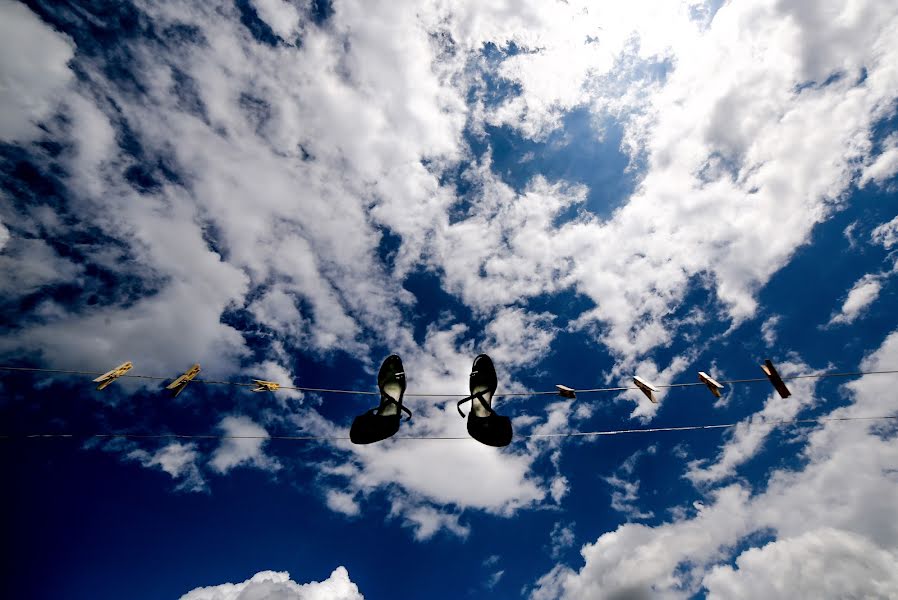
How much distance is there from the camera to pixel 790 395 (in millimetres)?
6184

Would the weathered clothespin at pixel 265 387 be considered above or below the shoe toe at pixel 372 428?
above

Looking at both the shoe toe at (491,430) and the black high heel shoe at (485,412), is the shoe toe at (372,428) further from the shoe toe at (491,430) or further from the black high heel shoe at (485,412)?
the shoe toe at (491,430)

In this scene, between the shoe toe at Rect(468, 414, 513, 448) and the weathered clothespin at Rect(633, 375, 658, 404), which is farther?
the weathered clothespin at Rect(633, 375, 658, 404)

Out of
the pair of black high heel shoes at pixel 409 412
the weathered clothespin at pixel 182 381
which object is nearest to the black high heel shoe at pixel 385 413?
the pair of black high heel shoes at pixel 409 412

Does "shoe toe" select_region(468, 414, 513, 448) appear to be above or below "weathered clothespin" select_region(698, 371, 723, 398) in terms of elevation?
below

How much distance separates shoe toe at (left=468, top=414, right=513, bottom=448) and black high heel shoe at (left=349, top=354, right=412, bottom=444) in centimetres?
102

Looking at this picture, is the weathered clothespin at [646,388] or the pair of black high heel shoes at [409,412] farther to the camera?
the weathered clothespin at [646,388]

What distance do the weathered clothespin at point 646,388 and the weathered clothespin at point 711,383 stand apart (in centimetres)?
88

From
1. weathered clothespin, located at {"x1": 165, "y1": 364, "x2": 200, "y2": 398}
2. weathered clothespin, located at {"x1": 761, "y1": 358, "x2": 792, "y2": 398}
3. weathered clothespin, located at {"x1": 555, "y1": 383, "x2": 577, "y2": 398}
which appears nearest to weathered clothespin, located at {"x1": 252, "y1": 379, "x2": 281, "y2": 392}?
weathered clothespin, located at {"x1": 165, "y1": 364, "x2": 200, "y2": 398}

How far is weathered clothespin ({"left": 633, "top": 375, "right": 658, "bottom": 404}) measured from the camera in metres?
6.67

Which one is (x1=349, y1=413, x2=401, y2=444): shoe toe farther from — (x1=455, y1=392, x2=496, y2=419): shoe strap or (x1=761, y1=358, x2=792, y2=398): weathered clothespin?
(x1=761, y1=358, x2=792, y2=398): weathered clothespin

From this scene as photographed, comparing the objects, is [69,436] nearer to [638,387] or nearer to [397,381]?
[397,381]

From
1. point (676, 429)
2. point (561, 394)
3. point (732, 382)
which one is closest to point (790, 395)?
point (732, 382)

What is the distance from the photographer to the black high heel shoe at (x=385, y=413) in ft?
16.9
